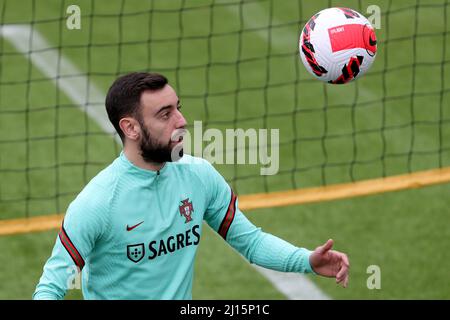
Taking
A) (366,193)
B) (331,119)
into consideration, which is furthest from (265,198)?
(331,119)

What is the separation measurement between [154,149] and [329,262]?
1159 mm

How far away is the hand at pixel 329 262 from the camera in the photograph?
16.9 feet

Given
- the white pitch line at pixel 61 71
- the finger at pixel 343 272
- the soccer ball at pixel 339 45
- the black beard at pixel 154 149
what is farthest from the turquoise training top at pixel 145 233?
the white pitch line at pixel 61 71

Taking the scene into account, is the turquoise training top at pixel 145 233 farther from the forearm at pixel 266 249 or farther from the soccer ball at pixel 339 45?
the soccer ball at pixel 339 45

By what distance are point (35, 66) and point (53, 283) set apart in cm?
732

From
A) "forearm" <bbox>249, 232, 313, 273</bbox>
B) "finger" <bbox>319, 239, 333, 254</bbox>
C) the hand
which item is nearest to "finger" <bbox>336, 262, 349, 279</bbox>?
the hand

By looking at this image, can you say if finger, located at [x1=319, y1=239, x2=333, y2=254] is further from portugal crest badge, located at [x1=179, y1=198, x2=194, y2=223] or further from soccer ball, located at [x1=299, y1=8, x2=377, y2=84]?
soccer ball, located at [x1=299, y1=8, x2=377, y2=84]

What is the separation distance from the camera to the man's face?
510 cm

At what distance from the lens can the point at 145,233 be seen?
5.14 m

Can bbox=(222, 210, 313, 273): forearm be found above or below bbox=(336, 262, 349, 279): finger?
above

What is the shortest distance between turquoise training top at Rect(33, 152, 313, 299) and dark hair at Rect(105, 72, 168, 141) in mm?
270

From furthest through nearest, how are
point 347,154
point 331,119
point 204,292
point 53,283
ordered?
point 331,119, point 347,154, point 204,292, point 53,283
